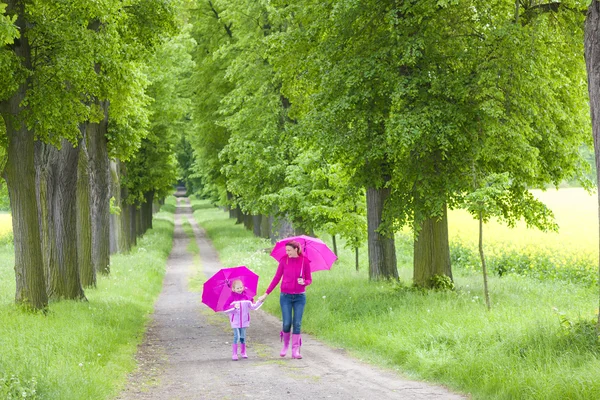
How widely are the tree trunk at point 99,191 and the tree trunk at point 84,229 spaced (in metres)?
2.63

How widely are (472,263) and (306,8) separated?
14.1 meters

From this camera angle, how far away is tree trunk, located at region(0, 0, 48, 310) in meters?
13.3

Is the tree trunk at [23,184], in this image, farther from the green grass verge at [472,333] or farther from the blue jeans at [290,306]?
the green grass verge at [472,333]

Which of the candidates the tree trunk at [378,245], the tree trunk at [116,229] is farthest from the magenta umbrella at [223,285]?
the tree trunk at [116,229]

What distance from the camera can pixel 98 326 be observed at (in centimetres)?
1302

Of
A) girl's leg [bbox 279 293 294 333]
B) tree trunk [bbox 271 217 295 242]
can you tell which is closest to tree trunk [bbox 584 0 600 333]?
girl's leg [bbox 279 293 294 333]

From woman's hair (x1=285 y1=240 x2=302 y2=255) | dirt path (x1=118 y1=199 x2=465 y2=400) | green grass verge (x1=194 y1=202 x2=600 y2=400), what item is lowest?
dirt path (x1=118 y1=199 x2=465 y2=400)

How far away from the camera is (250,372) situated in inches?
404

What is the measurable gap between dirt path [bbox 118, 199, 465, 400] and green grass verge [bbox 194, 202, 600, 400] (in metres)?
0.44

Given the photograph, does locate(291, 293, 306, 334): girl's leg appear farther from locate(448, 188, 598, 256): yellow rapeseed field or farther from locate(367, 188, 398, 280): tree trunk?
locate(448, 188, 598, 256): yellow rapeseed field

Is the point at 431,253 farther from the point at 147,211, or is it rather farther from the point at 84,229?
the point at 147,211

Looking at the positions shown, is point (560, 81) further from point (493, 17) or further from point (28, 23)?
point (28, 23)

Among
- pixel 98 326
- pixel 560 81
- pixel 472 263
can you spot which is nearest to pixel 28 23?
pixel 98 326

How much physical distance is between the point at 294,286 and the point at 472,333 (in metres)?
2.81
